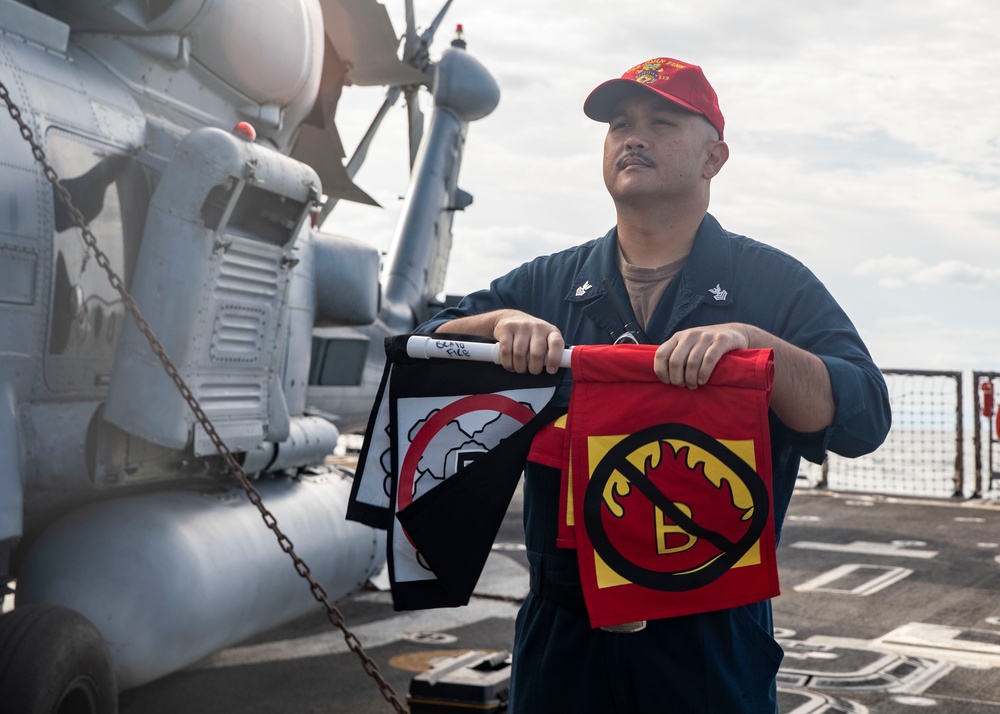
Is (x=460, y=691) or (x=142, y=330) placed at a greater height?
(x=142, y=330)

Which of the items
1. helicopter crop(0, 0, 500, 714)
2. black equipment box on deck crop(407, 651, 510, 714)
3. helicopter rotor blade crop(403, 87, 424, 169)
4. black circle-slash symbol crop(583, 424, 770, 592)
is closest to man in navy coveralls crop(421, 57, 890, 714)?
black circle-slash symbol crop(583, 424, 770, 592)

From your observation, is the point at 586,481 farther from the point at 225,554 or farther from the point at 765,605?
the point at 225,554

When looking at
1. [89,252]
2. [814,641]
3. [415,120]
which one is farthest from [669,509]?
[415,120]

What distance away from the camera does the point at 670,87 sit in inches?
98.7

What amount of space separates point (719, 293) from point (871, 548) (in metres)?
9.61

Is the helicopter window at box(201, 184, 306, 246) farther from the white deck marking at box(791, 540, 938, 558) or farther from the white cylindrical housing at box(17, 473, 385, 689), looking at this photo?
the white deck marking at box(791, 540, 938, 558)

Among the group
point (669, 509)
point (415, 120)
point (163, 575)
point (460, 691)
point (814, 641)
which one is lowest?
point (814, 641)

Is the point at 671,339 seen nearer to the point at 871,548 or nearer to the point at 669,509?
the point at 669,509

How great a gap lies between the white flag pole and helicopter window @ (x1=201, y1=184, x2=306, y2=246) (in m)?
2.88

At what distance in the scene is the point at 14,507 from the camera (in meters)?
4.48

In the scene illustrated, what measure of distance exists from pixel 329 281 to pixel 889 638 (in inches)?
186

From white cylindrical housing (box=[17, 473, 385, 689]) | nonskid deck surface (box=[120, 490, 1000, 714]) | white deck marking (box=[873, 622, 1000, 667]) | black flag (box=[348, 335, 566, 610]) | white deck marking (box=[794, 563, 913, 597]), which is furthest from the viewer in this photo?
white deck marking (box=[794, 563, 913, 597])

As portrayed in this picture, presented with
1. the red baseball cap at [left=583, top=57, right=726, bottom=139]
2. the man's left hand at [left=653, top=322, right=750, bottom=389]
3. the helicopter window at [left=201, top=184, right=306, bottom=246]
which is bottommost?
the man's left hand at [left=653, top=322, right=750, bottom=389]

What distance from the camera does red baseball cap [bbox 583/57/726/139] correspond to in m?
2.51
